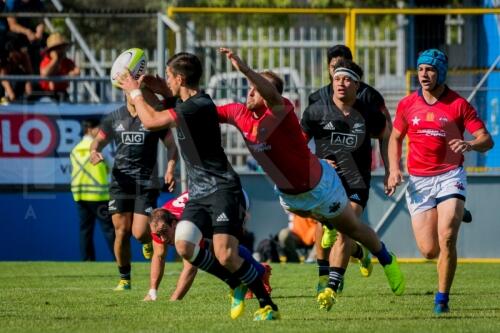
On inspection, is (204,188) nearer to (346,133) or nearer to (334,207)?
(334,207)

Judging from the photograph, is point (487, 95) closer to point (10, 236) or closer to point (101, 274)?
point (101, 274)

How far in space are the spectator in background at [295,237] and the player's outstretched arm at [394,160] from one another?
701 centimetres

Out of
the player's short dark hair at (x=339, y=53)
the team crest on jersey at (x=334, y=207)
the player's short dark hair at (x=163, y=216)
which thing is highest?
the player's short dark hair at (x=339, y=53)

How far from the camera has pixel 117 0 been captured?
36031 mm

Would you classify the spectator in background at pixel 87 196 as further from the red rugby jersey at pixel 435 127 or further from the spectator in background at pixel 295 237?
the red rugby jersey at pixel 435 127

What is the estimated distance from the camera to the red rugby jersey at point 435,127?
1011cm

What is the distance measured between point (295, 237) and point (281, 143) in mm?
8782

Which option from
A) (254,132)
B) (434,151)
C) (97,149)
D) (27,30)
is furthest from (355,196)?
(27,30)

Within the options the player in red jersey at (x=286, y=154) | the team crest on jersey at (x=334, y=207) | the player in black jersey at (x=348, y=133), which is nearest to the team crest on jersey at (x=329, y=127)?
the player in black jersey at (x=348, y=133)

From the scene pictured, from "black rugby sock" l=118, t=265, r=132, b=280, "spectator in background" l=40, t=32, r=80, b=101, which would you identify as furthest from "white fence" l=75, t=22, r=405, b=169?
"black rugby sock" l=118, t=265, r=132, b=280

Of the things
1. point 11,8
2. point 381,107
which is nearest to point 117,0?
point 11,8

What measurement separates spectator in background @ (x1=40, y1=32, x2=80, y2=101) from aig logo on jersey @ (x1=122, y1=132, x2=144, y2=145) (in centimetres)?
578

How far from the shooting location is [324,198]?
30.3ft

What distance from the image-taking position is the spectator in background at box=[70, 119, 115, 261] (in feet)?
56.9
